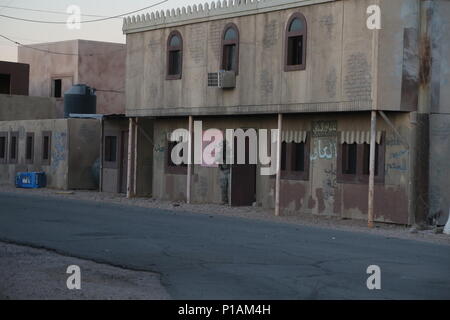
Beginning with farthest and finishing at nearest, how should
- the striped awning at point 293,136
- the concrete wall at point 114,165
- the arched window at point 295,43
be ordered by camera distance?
the concrete wall at point 114,165 → the striped awning at point 293,136 → the arched window at point 295,43

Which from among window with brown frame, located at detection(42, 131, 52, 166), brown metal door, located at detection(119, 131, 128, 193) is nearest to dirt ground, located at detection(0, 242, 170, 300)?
brown metal door, located at detection(119, 131, 128, 193)

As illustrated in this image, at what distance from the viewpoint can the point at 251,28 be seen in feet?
89.0

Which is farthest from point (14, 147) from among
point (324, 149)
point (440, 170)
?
point (440, 170)

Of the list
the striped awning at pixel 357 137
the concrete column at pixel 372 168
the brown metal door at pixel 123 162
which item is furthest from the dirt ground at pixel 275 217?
the striped awning at pixel 357 137

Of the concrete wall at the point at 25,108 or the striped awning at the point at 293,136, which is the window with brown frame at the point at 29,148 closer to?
the concrete wall at the point at 25,108

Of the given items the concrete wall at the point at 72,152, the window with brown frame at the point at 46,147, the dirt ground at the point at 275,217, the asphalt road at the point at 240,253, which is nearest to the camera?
the asphalt road at the point at 240,253

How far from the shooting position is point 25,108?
5475 centimetres

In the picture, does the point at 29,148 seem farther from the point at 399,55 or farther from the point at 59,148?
the point at 399,55

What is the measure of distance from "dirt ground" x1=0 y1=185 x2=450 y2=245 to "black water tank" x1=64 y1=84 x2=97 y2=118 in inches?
576

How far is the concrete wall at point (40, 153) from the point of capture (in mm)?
38562

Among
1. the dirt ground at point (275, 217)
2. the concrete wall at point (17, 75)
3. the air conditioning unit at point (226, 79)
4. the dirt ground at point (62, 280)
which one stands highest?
the concrete wall at point (17, 75)

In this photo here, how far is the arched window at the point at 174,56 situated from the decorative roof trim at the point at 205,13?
17.8 inches

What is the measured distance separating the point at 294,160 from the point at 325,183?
173 centimetres

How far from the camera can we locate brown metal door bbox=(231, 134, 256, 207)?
2880cm
